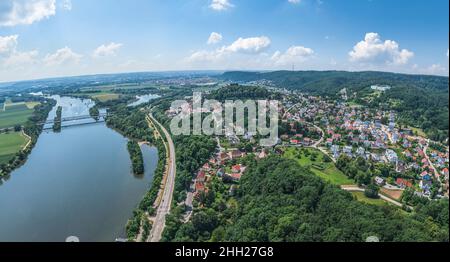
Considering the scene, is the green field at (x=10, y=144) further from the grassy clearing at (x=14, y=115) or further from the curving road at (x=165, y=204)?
the curving road at (x=165, y=204)

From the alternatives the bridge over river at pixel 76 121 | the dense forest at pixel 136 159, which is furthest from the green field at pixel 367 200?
the bridge over river at pixel 76 121

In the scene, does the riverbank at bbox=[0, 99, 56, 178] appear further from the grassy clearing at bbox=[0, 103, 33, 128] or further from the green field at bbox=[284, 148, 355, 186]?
the green field at bbox=[284, 148, 355, 186]

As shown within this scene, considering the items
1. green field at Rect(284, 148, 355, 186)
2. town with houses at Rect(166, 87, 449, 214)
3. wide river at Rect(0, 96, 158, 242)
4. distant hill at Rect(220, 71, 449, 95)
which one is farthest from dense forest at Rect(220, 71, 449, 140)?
wide river at Rect(0, 96, 158, 242)

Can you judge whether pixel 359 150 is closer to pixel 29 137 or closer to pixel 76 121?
pixel 29 137

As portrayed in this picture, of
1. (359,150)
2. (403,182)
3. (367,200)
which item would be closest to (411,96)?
(359,150)

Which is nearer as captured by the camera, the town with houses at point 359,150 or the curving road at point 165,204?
the curving road at point 165,204
